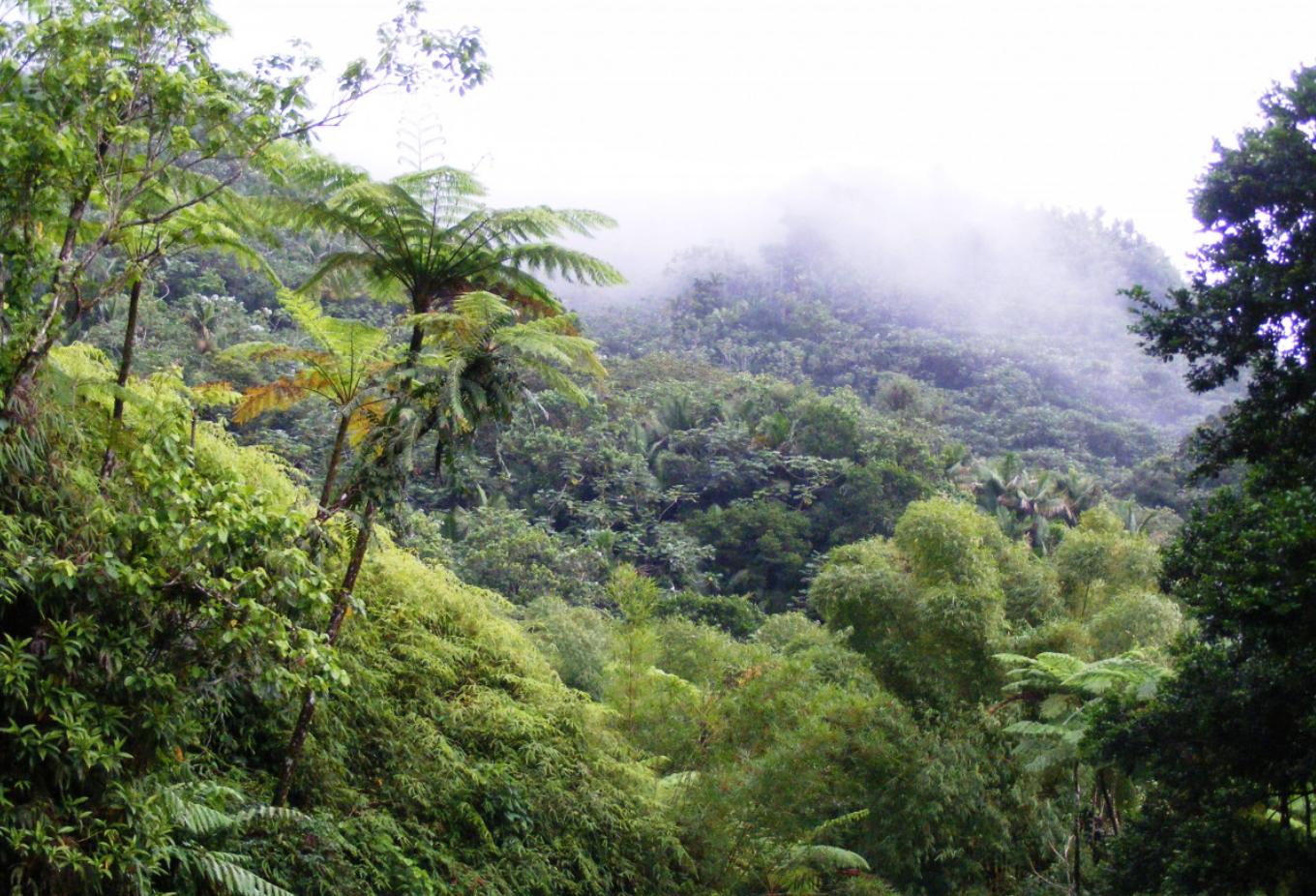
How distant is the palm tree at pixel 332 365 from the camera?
6.59 meters

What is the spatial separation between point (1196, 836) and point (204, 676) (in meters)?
6.62

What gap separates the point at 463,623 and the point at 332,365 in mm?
3539

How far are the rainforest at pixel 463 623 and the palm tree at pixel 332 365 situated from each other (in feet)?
0.10

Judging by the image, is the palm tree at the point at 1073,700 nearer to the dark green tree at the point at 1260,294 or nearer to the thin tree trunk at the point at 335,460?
the dark green tree at the point at 1260,294

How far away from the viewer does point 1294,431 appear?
7113 mm

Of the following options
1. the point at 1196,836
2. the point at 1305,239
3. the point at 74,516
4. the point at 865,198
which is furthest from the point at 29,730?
the point at 865,198

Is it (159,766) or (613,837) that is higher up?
(159,766)

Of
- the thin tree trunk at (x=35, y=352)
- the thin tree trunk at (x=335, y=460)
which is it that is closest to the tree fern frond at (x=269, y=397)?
the thin tree trunk at (x=335, y=460)

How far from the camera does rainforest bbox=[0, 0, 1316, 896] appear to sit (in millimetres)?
4730

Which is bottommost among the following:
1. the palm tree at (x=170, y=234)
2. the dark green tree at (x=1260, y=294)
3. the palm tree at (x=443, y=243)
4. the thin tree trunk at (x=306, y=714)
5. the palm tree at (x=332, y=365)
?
the thin tree trunk at (x=306, y=714)

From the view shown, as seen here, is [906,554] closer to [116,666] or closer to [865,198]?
[116,666]

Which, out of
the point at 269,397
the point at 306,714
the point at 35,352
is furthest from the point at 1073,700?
the point at 35,352

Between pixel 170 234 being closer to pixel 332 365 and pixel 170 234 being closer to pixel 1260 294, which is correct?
pixel 332 365

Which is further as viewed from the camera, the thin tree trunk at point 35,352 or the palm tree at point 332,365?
the palm tree at point 332,365
